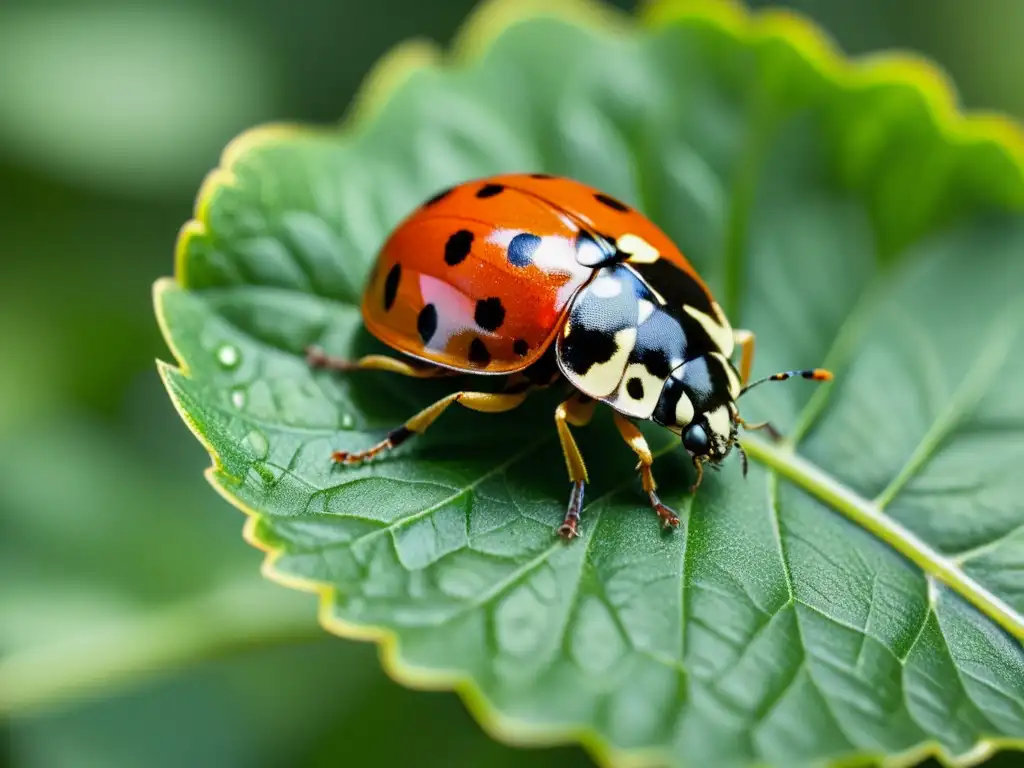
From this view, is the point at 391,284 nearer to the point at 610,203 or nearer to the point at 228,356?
the point at 228,356

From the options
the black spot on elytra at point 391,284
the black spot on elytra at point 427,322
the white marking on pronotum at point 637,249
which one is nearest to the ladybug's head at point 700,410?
the white marking on pronotum at point 637,249

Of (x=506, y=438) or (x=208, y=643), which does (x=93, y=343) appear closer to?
(x=208, y=643)

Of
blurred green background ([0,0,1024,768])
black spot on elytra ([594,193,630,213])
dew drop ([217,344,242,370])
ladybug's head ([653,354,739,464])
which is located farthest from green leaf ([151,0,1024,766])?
blurred green background ([0,0,1024,768])

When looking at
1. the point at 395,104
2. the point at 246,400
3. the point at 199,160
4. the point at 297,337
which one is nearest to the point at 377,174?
the point at 395,104

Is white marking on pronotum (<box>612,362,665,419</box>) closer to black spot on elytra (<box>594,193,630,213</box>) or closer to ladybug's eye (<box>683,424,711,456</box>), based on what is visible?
ladybug's eye (<box>683,424,711,456</box>)

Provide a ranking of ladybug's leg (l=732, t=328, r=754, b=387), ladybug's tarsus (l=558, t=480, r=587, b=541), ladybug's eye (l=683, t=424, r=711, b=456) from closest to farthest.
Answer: ladybug's tarsus (l=558, t=480, r=587, b=541), ladybug's eye (l=683, t=424, r=711, b=456), ladybug's leg (l=732, t=328, r=754, b=387)
